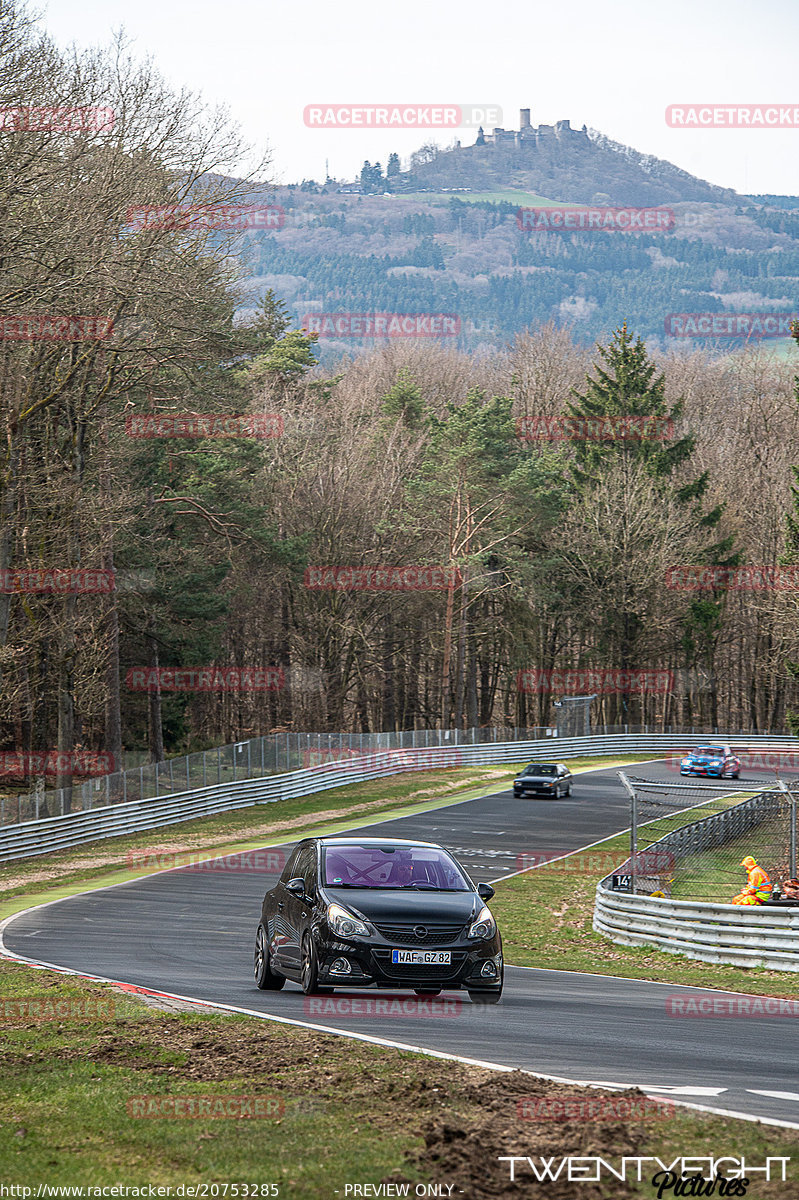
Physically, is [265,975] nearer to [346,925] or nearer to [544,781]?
[346,925]

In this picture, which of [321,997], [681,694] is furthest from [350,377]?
[321,997]

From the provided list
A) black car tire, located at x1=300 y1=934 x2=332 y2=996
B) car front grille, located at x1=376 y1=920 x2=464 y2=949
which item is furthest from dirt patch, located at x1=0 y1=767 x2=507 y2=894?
car front grille, located at x1=376 y1=920 x2=464 y2=949

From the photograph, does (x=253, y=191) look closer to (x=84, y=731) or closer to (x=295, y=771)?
(x=295, y=771)

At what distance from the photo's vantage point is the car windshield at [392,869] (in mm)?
12336

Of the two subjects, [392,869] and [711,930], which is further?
[711,930]

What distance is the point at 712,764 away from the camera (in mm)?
52219

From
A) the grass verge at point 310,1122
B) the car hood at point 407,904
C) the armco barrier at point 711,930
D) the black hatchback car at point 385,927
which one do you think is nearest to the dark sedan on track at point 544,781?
the armco barrier at point 711,930

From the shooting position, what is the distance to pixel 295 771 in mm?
47406

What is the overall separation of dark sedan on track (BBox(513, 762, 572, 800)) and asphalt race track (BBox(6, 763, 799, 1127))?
1986 cm

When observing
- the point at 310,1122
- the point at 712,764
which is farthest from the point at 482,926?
the point at 712,764

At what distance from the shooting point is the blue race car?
171ft

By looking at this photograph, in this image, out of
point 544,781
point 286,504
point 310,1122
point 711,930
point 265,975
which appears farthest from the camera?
point 286,504

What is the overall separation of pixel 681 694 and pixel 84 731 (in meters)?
40.3

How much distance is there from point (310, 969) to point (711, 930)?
26.7 feet
